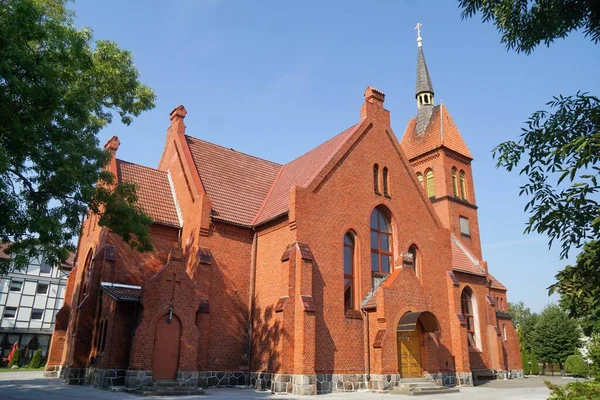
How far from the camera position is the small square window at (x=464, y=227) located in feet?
115

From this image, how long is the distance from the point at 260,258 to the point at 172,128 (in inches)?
376

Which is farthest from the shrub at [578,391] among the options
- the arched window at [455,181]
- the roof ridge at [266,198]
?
the arched window at [455,181]

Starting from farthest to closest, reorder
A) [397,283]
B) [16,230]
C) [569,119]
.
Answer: [397,283] < [16,230] < [569,119]

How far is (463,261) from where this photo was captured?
30.5 meters

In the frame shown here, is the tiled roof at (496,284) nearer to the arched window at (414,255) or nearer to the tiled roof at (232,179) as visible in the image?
the arched window at (414,255)

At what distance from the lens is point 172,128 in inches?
997

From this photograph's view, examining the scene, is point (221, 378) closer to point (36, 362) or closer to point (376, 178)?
point (376, 178)

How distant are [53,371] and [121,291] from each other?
26.3ft

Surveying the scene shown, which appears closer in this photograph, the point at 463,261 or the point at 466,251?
the point at 463,261

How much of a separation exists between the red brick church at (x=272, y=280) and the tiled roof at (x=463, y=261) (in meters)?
5.09

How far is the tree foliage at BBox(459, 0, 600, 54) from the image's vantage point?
822 cm

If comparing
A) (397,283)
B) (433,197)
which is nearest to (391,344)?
(397,283)

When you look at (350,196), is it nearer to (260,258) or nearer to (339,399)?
(260,258)

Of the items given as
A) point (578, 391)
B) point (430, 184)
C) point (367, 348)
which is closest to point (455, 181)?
point (430, 184)
